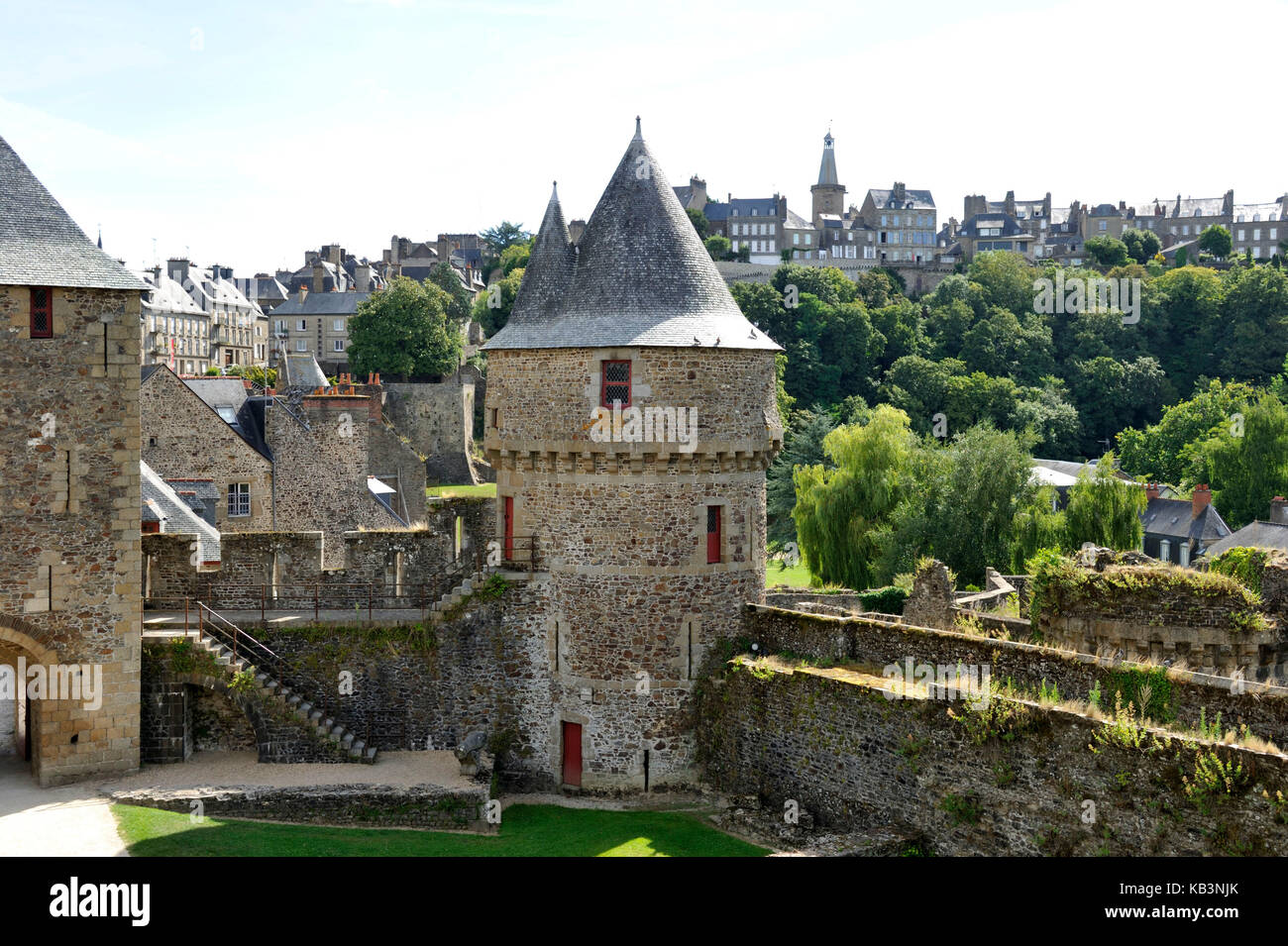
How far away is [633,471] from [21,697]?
1164cm

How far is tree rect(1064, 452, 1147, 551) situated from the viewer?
43.2 metres

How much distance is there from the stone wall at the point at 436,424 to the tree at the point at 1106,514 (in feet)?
153

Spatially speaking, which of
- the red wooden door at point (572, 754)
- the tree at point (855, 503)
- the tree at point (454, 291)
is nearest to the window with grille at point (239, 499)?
the red wooden door at point (572, 754)

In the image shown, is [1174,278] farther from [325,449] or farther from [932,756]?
[932,756]

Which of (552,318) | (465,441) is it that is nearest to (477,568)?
(552,318)

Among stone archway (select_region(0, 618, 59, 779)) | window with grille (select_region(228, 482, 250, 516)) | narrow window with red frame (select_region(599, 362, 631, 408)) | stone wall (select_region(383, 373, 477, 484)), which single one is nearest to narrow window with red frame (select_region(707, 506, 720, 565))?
narrow window with red frame (select_region(599, 362, 631, 408))

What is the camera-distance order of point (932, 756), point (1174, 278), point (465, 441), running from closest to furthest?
point (932, 756) → point (465, 441) → point (1174, 278)

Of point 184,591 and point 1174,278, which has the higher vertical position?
point 1174,278

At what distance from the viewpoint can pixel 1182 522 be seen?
189 ft

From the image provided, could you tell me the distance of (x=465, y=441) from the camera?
8300cm

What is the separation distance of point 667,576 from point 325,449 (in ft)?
69.4

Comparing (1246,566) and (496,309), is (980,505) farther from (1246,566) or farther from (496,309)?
Answer: (496,309)

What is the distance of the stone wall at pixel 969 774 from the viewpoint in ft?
50.7
